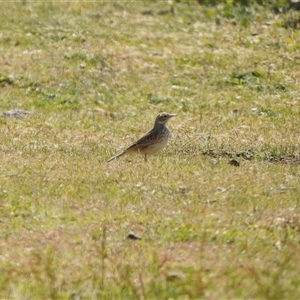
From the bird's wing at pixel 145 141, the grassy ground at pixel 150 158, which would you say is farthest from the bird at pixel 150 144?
the grassy ground at pixel 150 158

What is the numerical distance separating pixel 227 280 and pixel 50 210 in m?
2.61

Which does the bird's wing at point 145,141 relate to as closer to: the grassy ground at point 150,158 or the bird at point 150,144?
the bird at point 150,144

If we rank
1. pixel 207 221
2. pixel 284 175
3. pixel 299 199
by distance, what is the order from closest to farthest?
pixel 207 221, pixel 299 199, pixel 284 175

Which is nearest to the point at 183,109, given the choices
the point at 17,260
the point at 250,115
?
the point at 250,115

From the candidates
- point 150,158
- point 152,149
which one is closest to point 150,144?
point 152,149

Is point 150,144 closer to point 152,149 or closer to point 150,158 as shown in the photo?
point 152,149

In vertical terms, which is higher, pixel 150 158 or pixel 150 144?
pixel 150 144

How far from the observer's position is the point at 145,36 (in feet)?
67.5

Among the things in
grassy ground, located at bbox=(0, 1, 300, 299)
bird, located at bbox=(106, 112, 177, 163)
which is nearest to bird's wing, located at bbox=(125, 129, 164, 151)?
bird, located at bbox=(106, 112, 177, 163)

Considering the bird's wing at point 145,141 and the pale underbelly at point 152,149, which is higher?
the bird's wing at point 145,141

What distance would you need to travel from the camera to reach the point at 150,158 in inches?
527

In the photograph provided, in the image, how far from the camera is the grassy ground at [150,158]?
8.83 metres

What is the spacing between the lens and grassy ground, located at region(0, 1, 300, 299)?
8.83 metres

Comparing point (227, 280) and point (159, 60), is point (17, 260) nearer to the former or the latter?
point (227, 280)
